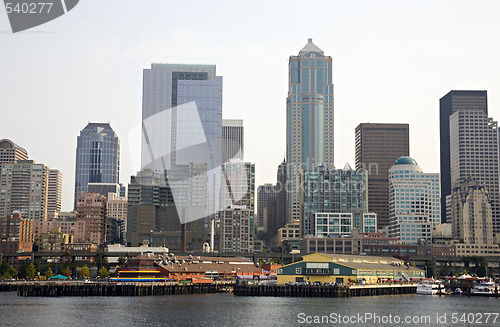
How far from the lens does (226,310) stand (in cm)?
11800

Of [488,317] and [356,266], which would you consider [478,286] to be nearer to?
[356,266]

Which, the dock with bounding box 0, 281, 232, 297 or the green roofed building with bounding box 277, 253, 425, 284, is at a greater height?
the green roofed building with bounding box 277, 253, 425, 284

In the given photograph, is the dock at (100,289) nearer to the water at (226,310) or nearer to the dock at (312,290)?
the water at (226,310)

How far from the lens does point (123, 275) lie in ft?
553

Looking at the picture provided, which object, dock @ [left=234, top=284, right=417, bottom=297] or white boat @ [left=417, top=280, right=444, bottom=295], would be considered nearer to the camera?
dock @ [left=234, top=284, right=417, bottom=297]

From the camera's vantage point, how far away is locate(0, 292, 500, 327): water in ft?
334

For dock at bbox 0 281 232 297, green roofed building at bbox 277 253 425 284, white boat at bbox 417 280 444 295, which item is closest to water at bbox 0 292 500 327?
dock at bbox 0 281 232 297

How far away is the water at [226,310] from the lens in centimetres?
10194

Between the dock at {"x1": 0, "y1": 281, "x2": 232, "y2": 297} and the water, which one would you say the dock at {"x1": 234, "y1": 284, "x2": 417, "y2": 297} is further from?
the dock at {"x1": 0, "y1": 281, "x2": 232, "y2": 297}

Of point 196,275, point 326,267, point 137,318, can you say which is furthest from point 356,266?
point 137,318

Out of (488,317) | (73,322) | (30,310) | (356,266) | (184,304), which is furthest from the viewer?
(356,266)

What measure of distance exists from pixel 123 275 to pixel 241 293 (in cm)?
2884

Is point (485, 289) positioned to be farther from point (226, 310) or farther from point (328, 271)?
point (226, 310)

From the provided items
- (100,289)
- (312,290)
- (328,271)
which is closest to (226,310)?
(312,290)
